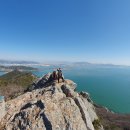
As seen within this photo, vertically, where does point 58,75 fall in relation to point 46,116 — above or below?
above

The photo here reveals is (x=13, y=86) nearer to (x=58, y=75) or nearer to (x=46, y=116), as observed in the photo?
(x=58, y=75)

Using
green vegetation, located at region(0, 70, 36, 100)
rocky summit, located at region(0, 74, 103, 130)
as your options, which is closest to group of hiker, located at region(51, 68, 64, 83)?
rocky summit, located at region(0, 74, 103, 130)

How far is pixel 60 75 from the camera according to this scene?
2611cm

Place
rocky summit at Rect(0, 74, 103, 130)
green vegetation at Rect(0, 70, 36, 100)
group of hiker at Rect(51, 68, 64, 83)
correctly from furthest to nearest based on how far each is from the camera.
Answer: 1. green vegetation at Rect(0, 70, 36, 100)
2. group of hiker at Rect(51, 68, 64, 83)
3. rocky summit at Rect(0, 74, 103, 130)

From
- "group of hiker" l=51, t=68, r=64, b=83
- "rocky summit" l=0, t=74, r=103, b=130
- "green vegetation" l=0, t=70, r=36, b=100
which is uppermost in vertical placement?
"group of hiker" l=51, t=68, r=64, b=83

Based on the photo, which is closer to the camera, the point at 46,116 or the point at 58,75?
the point at 46,116

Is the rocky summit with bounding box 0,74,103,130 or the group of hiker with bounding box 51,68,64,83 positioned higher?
the group of hiker with bounding box 51,68,64,83

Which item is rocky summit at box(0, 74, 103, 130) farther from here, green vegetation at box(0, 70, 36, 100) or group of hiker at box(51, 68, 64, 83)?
green vegetation at box(0, 70, 36, 100)

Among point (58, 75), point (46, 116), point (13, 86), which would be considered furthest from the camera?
point (13, 86)

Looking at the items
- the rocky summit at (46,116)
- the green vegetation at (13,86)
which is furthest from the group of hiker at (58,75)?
the green vegetation at (13,86)

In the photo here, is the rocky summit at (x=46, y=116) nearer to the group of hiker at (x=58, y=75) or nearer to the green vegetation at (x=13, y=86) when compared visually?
the group of hiker at (x=58, y=75)

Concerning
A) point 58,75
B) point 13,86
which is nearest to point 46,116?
point 58,75

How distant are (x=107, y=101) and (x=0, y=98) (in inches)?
3220

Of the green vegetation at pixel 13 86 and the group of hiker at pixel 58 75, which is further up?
the group of hiker at pixel 58 75
